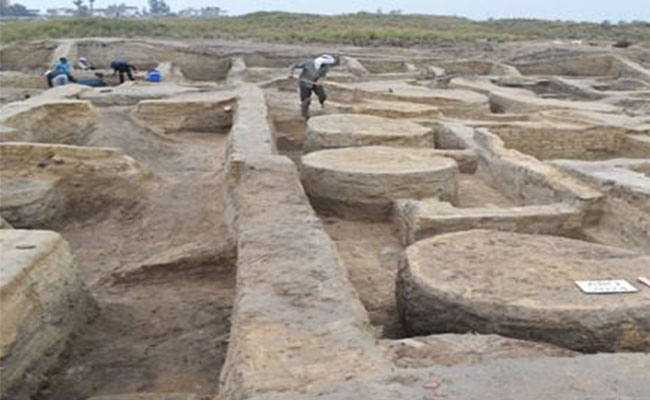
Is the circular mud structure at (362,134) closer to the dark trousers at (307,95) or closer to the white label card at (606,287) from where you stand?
the dark trousers at (307,95)

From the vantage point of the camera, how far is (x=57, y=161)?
682 centimetres

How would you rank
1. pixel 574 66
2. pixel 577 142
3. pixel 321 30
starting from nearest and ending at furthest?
pixel 577 142, pixel 574 66, pixel 321 30

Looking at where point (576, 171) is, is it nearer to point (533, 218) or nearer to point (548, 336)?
point (533, 218)

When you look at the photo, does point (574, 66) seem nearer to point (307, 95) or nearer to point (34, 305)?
point (307, 95)

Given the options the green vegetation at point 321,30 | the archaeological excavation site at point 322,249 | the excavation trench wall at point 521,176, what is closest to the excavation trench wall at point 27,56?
the green vegetation at point 321,30

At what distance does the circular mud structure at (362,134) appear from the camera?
816cm

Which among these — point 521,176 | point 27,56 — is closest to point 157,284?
point 521,176

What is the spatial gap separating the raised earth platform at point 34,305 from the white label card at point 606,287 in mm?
2923

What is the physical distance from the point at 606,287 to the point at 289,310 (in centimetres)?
180

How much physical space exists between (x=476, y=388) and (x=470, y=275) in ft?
4.94

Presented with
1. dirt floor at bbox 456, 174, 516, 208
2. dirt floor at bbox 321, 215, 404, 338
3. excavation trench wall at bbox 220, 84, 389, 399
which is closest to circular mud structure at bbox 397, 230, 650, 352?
dirt floor at bbox 321, 215, 404, 338

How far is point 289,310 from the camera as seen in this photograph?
3287 mm

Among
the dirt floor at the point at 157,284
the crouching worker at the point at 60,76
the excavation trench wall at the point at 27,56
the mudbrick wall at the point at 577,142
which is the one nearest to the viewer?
the dirt floor at the point at 157,284

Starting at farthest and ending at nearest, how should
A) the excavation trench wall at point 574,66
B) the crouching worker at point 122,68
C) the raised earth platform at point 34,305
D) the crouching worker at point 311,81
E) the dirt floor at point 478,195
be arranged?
the excavation trench wall at point 574,66 → the crouching worker at point 122,68 → the crouching worker at point 311,81 → the dirt floor at point 478,195 → the raised earth platform at point 34,305
